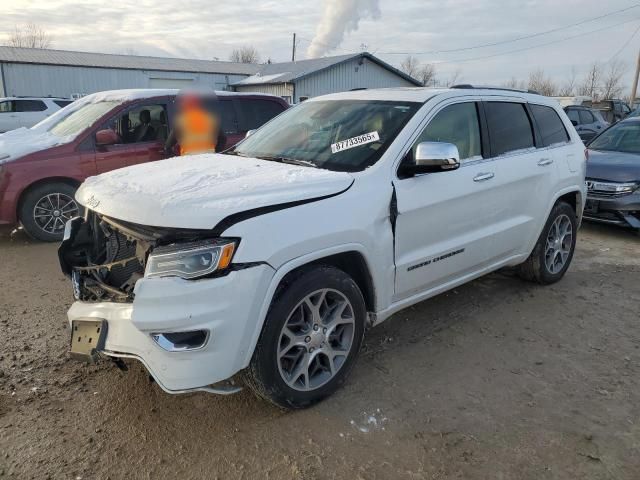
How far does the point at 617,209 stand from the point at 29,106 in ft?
57.7

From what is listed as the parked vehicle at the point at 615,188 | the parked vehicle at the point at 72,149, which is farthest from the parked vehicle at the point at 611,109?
the parked vehicle at the point at 72,149

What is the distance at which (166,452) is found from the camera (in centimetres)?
261

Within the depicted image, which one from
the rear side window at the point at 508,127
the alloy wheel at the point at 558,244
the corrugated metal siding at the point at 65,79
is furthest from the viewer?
the corrugated metal siding at the point at 65,79

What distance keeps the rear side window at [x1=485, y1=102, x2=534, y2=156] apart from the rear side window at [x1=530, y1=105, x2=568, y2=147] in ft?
0.63

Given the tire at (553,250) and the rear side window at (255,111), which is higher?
the rear side window at (255,111)

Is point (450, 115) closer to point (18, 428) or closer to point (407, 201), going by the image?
point (407, 201)

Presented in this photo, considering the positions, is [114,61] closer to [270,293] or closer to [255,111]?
[255,111]

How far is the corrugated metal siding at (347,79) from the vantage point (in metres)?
30.4

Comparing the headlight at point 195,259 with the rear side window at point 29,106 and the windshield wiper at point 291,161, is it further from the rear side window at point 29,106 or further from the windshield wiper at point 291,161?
the rear side window at point 29,106

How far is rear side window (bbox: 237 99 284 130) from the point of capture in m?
7.68

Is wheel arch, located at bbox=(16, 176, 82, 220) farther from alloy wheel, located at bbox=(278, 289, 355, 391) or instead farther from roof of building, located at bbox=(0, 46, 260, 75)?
roof of building, located at bbox=(0, 46, 260, 75)

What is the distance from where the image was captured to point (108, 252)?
302 centimetres

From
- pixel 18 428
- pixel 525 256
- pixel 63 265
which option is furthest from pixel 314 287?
pixel 525 256

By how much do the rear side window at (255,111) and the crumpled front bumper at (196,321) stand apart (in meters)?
5.55
